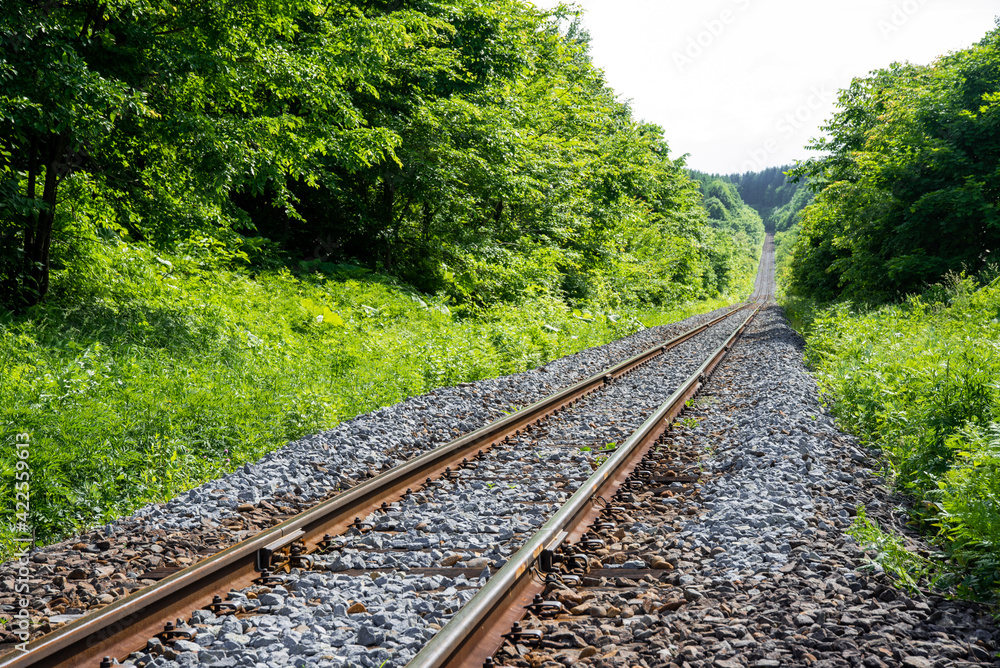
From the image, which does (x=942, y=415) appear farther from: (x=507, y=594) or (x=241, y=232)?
(x=241, y=232)

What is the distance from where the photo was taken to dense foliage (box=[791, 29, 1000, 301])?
1541cm

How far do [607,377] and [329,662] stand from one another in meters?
9.14

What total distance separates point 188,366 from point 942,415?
8.33 metres

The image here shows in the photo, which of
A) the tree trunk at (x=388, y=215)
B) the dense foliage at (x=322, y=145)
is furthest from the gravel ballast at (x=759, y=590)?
the tree trunk at (x=388, y=215)

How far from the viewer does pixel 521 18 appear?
19.2 meters

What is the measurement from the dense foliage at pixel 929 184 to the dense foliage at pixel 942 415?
13.5 feet

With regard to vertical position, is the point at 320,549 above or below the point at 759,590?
below

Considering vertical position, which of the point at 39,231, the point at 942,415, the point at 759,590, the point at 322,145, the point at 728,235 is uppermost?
the point at 728,235

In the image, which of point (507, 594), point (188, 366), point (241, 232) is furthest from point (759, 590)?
point (241, 232)

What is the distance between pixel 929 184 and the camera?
53.5 feet

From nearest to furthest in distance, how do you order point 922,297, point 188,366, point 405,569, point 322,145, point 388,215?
point 405,569 < point 188,366 < point 322,145 < point 922,297 < point 388,215

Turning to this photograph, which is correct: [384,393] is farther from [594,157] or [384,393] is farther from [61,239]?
[594,157]

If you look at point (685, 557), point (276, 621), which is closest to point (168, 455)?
point (276, 621)

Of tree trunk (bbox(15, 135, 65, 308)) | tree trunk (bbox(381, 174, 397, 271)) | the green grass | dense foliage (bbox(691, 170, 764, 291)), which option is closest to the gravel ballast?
the green grass
